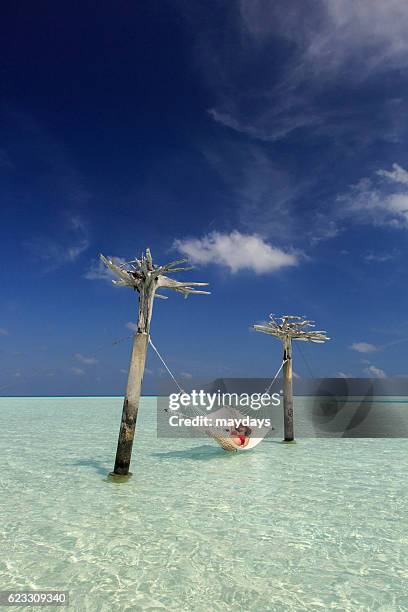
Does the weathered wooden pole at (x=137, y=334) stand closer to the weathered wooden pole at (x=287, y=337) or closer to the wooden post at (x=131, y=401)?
the wooden post at (x=131, y=401)

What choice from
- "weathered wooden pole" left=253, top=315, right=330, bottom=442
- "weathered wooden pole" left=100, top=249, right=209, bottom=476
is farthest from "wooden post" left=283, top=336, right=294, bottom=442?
"weathered wooden pole" left=100, top=249, right=209, bottom=476

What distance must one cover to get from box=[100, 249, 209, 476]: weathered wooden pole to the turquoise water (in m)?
1.10

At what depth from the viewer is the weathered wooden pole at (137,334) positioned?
1110cm

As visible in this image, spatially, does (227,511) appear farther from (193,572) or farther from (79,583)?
(79,583)

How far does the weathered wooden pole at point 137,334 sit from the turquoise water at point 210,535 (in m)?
1.10

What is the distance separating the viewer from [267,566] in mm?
6070

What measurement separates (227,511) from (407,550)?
368 centimetres

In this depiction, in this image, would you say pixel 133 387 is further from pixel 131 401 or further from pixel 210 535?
pixel 210 535

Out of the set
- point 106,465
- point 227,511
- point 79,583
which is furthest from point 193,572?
point 106,465

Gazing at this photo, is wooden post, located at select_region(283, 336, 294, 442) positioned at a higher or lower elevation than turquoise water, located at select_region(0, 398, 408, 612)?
higher

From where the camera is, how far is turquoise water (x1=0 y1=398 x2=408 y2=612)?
5363 millimetres

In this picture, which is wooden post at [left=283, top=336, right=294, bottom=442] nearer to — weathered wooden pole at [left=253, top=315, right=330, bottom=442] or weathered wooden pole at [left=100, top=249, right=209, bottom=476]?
weathered wooden pole at [left=253, top=315, right=330, bottom=442]

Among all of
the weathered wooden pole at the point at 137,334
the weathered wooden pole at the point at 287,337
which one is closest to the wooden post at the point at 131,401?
the weathered wooden pole at the point at 137,334

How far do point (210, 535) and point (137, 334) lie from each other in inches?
232
